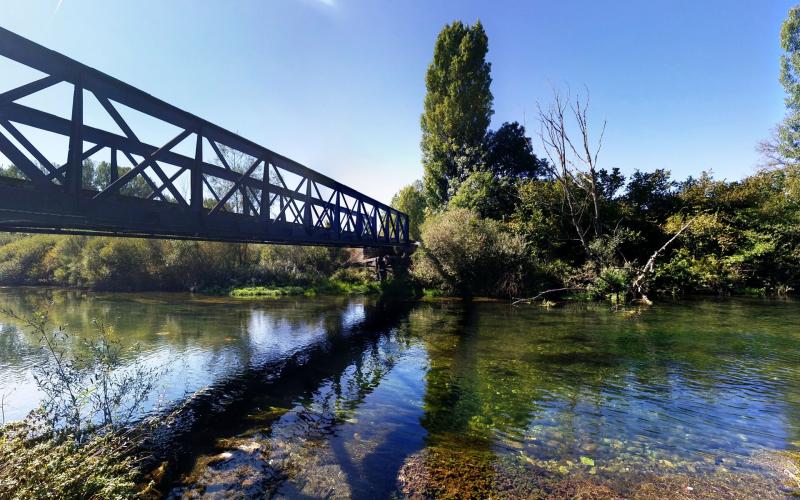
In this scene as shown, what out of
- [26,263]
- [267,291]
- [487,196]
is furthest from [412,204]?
[26,263]

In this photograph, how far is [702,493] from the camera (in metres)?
4.50

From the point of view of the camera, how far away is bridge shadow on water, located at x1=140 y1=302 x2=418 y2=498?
196 inches

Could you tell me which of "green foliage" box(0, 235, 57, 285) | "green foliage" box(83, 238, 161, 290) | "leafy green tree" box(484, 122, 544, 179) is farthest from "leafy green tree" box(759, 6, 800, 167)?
"green foliage" box(0, 235, 57, 285)

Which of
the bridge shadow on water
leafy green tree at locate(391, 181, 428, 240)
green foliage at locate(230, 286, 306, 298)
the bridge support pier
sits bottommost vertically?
the bridge shadow on water

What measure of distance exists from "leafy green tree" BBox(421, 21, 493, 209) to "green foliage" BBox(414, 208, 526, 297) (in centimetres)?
1000

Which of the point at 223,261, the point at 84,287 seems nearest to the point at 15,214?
the point at 223,261

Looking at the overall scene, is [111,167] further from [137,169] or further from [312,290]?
[312,290]

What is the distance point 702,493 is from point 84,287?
5069cm

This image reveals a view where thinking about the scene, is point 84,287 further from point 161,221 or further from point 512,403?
point 512,403

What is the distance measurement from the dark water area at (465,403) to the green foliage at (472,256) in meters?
10.4

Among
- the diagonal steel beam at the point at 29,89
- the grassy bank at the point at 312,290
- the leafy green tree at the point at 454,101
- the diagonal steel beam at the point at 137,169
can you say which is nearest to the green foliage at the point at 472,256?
the grassy bank at the point at 312,290

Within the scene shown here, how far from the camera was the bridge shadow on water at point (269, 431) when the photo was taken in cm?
497

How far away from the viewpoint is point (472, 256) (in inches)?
1031

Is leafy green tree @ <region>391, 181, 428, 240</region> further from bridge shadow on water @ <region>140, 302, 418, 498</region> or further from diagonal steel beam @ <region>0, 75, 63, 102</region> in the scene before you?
diagonal steel beam @ <region>0, 75, 63, 102</region>
